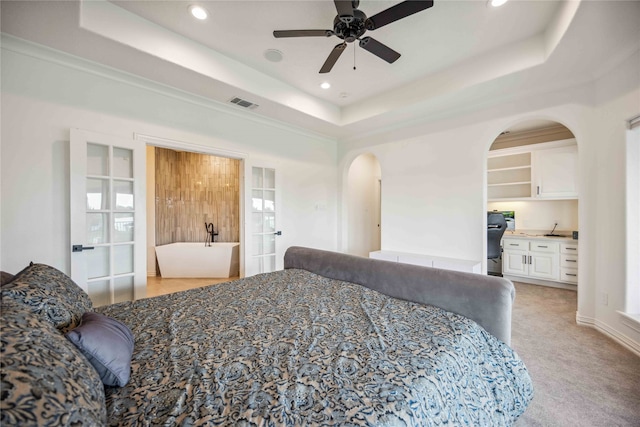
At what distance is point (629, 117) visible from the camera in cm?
237

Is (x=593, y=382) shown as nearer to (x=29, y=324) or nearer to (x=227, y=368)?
(x=227, y=368)

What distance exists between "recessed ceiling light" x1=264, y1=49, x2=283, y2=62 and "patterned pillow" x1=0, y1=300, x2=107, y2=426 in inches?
116

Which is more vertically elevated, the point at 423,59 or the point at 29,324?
the point at 423,59

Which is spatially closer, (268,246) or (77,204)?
(77,204)

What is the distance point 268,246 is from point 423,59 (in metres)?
3.35

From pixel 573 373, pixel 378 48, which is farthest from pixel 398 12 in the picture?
pixel 573 373

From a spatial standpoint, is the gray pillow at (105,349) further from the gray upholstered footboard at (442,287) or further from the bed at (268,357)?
the gray upholstered footboard at (442,287)

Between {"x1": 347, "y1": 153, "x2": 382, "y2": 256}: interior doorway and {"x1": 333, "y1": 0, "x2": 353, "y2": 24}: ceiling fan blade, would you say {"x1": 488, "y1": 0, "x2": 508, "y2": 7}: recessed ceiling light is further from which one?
{"x1": 347, "y1": 153, "x2": 382, "y2": 256}: interior doorway

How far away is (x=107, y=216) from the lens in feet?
8.94

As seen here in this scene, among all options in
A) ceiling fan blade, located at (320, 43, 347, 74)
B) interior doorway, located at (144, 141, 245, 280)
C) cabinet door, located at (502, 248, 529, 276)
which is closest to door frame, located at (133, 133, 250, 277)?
interior doorway, located at (144, 141, 245, 280)

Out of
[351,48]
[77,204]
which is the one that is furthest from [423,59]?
[77,204]

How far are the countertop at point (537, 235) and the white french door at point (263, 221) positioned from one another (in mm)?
4221

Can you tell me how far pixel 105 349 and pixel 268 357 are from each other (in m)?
0.62

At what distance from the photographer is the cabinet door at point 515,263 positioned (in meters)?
4.51
